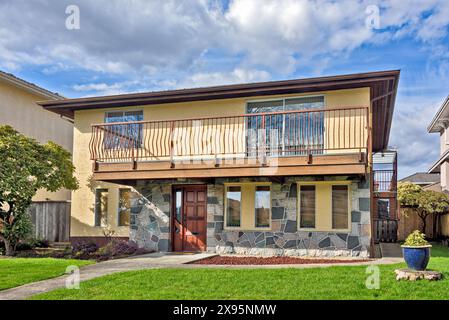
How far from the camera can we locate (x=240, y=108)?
13.6m

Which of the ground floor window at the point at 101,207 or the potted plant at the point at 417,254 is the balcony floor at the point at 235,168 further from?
the potted plant at the point at 417,254

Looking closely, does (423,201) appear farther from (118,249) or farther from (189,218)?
(118,249)

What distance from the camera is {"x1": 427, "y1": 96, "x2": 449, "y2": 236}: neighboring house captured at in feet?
62.0

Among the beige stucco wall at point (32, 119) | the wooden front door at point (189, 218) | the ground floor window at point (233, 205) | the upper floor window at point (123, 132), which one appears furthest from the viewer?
the beige stucco wall at point (32, 119)

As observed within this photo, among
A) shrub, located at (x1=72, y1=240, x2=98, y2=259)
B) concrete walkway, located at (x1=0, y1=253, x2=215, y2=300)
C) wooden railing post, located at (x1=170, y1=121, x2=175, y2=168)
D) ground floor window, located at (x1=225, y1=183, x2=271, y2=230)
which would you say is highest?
wooden railing post, located at (x1=170, y1=121, x2=175, y2=168)

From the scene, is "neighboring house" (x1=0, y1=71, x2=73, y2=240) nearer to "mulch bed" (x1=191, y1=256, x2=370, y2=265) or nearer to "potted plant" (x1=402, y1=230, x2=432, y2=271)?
"mulch bed" (x1=191, y1=256, x2=370, y2=265)

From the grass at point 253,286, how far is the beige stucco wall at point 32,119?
11.8 meters

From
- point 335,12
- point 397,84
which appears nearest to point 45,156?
point 335,12

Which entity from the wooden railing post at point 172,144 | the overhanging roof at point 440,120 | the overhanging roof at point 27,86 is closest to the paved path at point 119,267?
the wooden railing post at point 172,144

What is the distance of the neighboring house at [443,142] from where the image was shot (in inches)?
744

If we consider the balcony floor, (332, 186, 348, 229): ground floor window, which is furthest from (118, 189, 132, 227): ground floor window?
(332, 186, 348, 229): ground floor window

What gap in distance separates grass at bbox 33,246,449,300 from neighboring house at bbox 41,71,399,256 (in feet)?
11.3

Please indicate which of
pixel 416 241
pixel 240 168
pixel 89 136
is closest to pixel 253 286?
pixel 416 241

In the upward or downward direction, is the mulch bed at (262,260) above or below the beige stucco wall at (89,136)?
below
